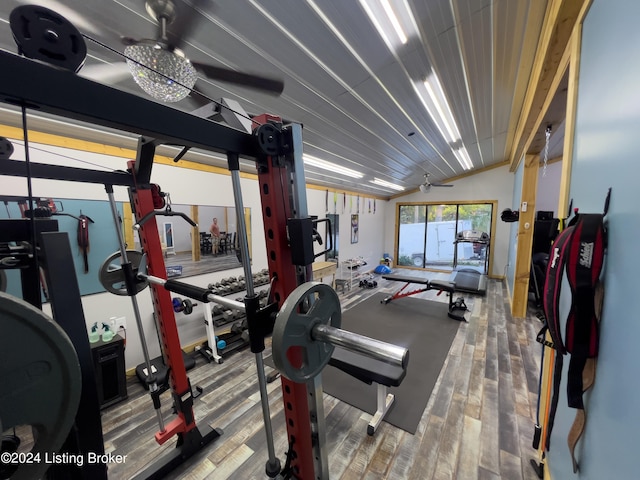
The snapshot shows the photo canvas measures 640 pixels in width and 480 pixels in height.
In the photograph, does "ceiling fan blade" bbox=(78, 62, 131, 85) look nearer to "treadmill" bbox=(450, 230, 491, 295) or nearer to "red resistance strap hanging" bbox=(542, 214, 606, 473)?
"red resistance strap hanging" bbox=(542, 214, 606, 473)

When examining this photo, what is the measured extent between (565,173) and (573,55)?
62 cm

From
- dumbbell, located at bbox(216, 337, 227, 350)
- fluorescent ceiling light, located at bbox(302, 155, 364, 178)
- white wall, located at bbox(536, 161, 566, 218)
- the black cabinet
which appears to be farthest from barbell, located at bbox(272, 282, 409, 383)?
white wall, located at bbox(536, 161, 566, 218)

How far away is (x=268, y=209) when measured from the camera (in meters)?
0.93

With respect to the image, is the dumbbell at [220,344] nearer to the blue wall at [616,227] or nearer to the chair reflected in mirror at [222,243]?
the chair reflected in mirror at [222,243]

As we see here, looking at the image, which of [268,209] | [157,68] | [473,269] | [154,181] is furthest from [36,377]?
[473,269]

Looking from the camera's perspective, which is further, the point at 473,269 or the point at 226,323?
the point at 473,269

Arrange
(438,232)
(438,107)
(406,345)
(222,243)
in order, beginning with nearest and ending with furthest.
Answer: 1. (438,107)
2. (406,345)
3. (222,243)
4. (438,232)

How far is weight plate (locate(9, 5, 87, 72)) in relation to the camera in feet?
1.36

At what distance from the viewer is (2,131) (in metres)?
1.79

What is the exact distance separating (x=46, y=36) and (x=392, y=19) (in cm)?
159

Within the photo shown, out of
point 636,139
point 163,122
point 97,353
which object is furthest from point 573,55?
point 97,353

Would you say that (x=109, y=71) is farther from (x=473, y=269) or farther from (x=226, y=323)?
(x=473, y=269)

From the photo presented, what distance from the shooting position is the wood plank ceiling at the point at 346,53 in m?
1.17

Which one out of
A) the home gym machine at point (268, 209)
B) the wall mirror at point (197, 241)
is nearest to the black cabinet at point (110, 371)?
the wall mirror at point (197, 241)
